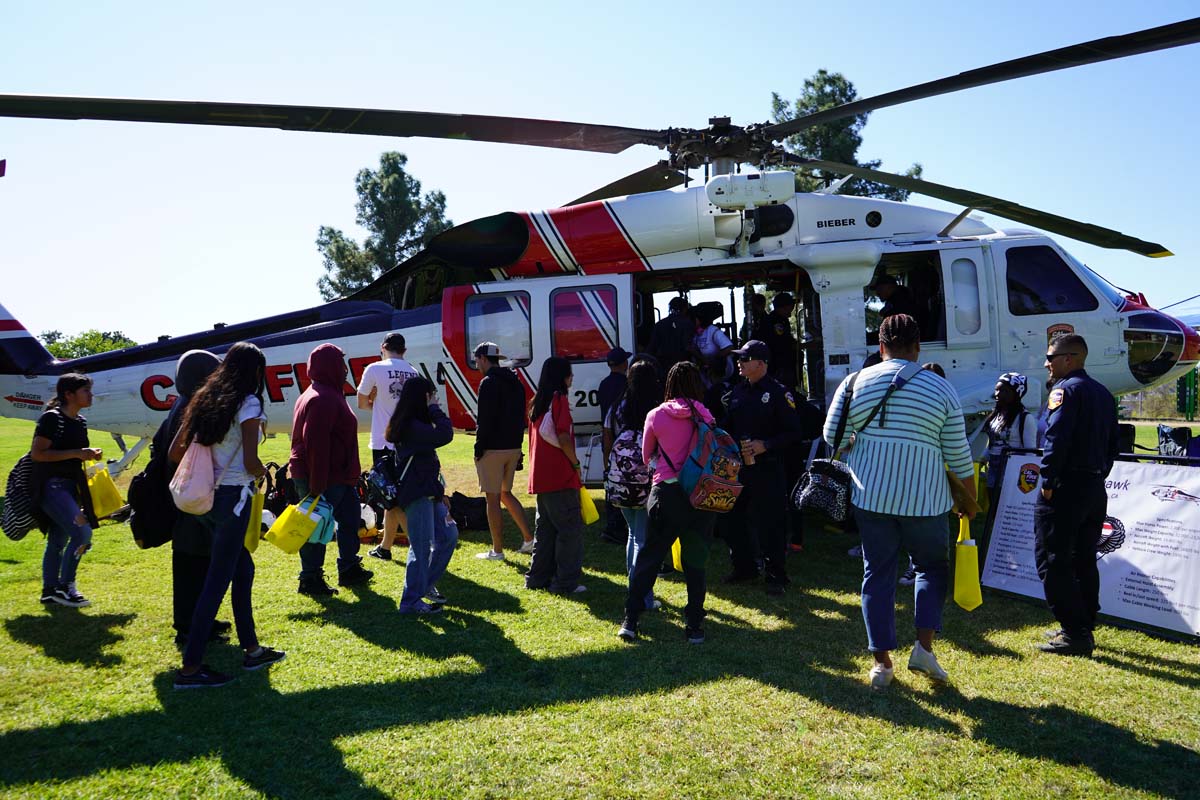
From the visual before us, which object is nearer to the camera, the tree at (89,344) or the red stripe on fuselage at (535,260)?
the red stripe on fuselage at (535,260)

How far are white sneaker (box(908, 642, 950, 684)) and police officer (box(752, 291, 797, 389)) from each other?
438 centimetres

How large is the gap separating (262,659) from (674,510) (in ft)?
8.34

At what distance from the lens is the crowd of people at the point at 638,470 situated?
13.3 ft

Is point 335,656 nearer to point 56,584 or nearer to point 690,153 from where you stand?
point 56,584

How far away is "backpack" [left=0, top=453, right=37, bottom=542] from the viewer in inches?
214

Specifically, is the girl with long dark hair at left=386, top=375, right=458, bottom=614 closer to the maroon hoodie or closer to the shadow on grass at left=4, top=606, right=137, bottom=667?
the maroon hoodie

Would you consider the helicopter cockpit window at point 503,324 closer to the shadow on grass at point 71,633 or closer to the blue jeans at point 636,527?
the blue jeans at point 636,527

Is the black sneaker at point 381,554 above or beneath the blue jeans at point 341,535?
beneath

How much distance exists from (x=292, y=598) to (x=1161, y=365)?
8.91 m

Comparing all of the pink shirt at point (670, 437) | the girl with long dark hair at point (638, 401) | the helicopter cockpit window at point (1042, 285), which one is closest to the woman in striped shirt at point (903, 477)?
the pink shirt at point (670, 437)

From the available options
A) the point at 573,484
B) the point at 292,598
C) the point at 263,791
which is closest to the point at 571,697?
the point at 263,791

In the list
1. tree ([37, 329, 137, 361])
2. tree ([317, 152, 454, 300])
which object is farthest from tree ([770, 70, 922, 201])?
tree ([37, 329, 137, 361])

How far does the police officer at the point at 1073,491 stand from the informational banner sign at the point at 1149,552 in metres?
0.58

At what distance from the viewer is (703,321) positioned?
791 centimetres
